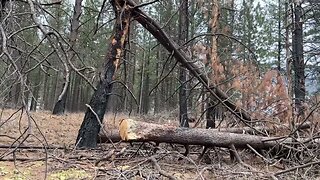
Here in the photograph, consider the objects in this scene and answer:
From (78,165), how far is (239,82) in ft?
14.0

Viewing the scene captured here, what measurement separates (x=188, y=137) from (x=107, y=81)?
5.96 ft

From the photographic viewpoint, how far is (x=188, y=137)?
4723mm

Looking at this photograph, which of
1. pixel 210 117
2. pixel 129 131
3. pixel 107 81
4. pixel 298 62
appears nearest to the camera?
pixel 129 131

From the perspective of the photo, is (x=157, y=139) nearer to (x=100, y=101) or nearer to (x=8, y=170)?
(x=100, y=101)

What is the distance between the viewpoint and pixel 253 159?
5.27m

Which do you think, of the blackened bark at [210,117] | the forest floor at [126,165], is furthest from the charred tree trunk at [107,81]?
the blackened bark at [210,117]

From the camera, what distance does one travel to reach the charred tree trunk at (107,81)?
553 cm

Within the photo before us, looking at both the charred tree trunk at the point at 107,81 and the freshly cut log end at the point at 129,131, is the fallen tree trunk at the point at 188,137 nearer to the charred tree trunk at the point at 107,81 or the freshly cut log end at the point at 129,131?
the freshly cut log end at the point at 129,131

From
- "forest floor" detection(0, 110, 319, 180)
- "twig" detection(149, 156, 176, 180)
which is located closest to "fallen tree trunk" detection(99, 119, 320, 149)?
"forest floor" detection(0, 110, 319, 180)

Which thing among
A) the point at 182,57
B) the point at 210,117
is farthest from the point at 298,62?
the point at 182,57

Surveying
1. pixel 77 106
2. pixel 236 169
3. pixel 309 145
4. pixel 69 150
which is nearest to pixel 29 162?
pixel 69 150

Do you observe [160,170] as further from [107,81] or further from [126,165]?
[107,81]

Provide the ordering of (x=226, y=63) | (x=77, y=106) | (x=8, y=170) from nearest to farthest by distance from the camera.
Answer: (x=8, y=170), (x=226, y=63), (x=77, y=106)

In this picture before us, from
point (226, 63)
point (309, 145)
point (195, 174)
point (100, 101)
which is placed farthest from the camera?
point (226, 63)
